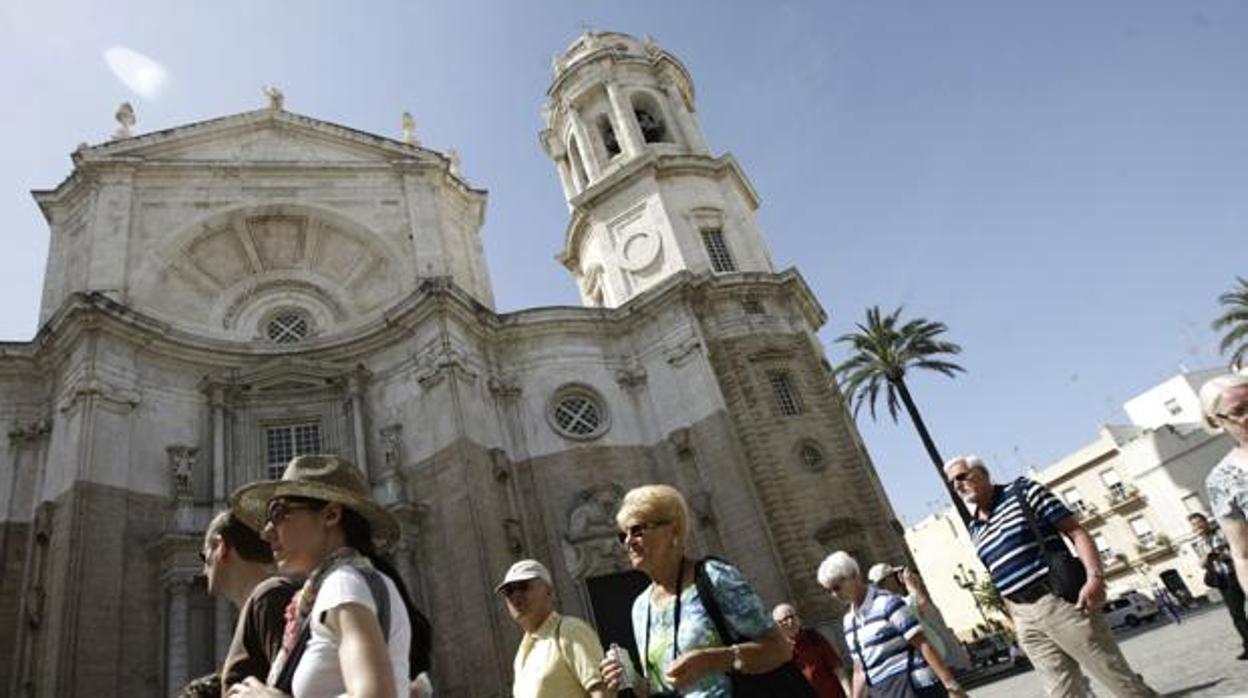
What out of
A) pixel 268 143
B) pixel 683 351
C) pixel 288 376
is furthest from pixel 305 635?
pixel 268 143

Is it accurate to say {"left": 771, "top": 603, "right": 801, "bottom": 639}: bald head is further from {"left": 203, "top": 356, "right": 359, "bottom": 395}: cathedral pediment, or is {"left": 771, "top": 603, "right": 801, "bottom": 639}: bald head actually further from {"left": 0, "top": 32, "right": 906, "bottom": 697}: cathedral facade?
{"left": 203, "top": 356, "right": 359, "bottom": 395}: cathedral pediment

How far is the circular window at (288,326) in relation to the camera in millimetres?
24080

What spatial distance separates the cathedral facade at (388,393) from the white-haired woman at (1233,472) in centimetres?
1569

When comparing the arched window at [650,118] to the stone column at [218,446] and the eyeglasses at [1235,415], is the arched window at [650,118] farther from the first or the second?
the eyeglasses at [1235,415]

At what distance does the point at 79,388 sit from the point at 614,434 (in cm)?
1352

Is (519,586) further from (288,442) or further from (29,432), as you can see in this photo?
(29,432)

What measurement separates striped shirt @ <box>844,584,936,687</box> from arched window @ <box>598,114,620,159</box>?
A: 90.3ft

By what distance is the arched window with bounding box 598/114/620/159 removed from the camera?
3147cm

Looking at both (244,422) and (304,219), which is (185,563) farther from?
(304,219)

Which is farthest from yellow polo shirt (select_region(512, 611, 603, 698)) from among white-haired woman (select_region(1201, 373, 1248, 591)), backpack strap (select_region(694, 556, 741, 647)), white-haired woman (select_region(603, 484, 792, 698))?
white-haired woman (select_region(1201, 373, 1248, 591))

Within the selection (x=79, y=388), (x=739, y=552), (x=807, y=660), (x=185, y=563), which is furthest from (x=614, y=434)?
(x=807, y=660)

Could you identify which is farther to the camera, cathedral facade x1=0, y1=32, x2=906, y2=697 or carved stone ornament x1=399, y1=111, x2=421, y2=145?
carved stone ornament x1=399, y1=111, x2=421, y2=145

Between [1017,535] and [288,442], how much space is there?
66.8 feet

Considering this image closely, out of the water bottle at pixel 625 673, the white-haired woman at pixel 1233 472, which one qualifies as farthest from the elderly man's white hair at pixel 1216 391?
the water bottle at pixel 625 673
